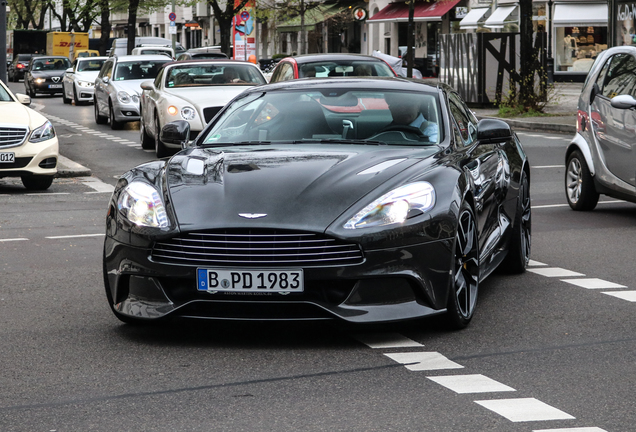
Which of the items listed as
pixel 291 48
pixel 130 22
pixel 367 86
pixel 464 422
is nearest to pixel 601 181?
pixel 367 86

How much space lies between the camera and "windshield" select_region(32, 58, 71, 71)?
47375 millimetres

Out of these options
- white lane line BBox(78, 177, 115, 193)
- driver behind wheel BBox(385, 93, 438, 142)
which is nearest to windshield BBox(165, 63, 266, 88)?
white lane line BBox(78, 177, 115, 193)

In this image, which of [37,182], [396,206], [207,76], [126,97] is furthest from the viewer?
[126,97]

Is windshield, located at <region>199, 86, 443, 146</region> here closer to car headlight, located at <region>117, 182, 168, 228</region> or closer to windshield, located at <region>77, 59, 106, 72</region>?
car headlight, located at <region>117, 182, 168, 228</region>

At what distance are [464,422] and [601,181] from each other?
7118mm

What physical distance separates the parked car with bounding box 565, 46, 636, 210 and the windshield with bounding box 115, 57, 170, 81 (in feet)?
52.3

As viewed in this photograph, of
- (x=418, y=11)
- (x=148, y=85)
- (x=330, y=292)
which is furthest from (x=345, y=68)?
(x=418, y=11)

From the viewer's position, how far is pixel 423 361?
538cm

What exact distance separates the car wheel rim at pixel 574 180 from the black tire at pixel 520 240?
3.48 m

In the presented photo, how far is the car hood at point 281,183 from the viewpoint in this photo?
5504 mm

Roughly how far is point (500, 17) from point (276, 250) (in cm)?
4739

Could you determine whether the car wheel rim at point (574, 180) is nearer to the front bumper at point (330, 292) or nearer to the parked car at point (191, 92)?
the front bumper at point (330, 292)

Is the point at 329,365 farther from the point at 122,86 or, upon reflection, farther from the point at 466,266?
the point at 122,86

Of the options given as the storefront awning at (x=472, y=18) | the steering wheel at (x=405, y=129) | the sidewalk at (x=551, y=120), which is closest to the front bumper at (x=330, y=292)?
the steering wheel at (x=405, y=129)
